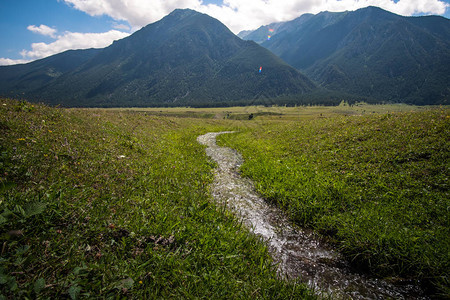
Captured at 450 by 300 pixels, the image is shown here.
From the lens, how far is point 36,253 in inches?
136

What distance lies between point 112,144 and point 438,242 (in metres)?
13.9

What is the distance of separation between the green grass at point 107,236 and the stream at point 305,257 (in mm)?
701

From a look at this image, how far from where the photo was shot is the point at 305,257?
5840mm

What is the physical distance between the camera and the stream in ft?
15.5

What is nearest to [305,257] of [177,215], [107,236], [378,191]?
[177,215]

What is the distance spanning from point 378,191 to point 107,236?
9739 mm

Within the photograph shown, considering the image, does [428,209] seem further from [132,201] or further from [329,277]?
[132,201]

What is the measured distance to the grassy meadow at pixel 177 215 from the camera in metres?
3.64

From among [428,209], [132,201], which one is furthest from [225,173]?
[428,209]

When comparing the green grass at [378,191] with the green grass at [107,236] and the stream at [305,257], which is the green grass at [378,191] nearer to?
the stream at [305,257]

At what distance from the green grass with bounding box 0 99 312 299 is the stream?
Answer: 0.70m

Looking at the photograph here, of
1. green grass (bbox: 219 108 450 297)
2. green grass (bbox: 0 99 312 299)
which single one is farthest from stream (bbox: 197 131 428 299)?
green grass (bbox: 0 99 312 299)

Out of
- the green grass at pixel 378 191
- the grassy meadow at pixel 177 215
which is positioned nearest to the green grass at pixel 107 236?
the grassy meadow at pixel 177 215

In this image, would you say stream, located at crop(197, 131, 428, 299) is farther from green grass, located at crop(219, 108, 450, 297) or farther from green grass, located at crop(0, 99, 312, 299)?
green grass, located at crop(0, 99, 312, 299)
